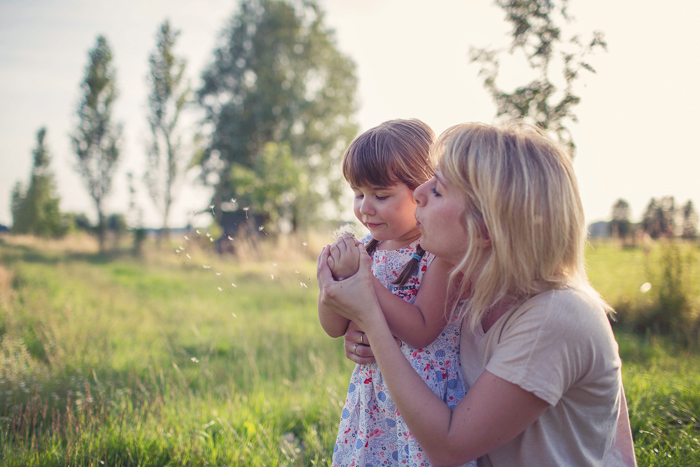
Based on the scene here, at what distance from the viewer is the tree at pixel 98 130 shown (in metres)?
22.2

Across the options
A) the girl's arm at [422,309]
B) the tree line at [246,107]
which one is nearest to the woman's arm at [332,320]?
the girl's arm at [422,309]

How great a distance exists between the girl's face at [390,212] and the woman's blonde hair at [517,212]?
47 cm

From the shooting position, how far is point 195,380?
398 centimetres

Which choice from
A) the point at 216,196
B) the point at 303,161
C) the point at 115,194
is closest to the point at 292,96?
the point at 303,161

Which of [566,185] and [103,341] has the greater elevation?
[566,185]

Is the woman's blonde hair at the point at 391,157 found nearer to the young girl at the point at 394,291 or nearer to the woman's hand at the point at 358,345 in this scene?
the young girl at the point at 394,291

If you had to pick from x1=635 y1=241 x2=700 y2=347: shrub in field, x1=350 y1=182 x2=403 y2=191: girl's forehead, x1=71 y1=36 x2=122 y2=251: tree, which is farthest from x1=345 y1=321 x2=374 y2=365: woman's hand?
x1=71 y1=36 x2=122 y2=251: tree

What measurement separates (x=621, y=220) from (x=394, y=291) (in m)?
7.12

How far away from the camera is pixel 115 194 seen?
2420 centimetres

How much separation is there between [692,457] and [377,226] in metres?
1.96

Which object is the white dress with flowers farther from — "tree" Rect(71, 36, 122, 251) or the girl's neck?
"tree" Rect(71, 36, 122, 251)

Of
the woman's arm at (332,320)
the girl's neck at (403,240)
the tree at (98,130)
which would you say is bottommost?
the woman's arm at (332,320)

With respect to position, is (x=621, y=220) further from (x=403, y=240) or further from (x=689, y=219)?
(x=403, y=240)

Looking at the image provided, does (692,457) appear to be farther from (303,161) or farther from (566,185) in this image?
(303,161)
